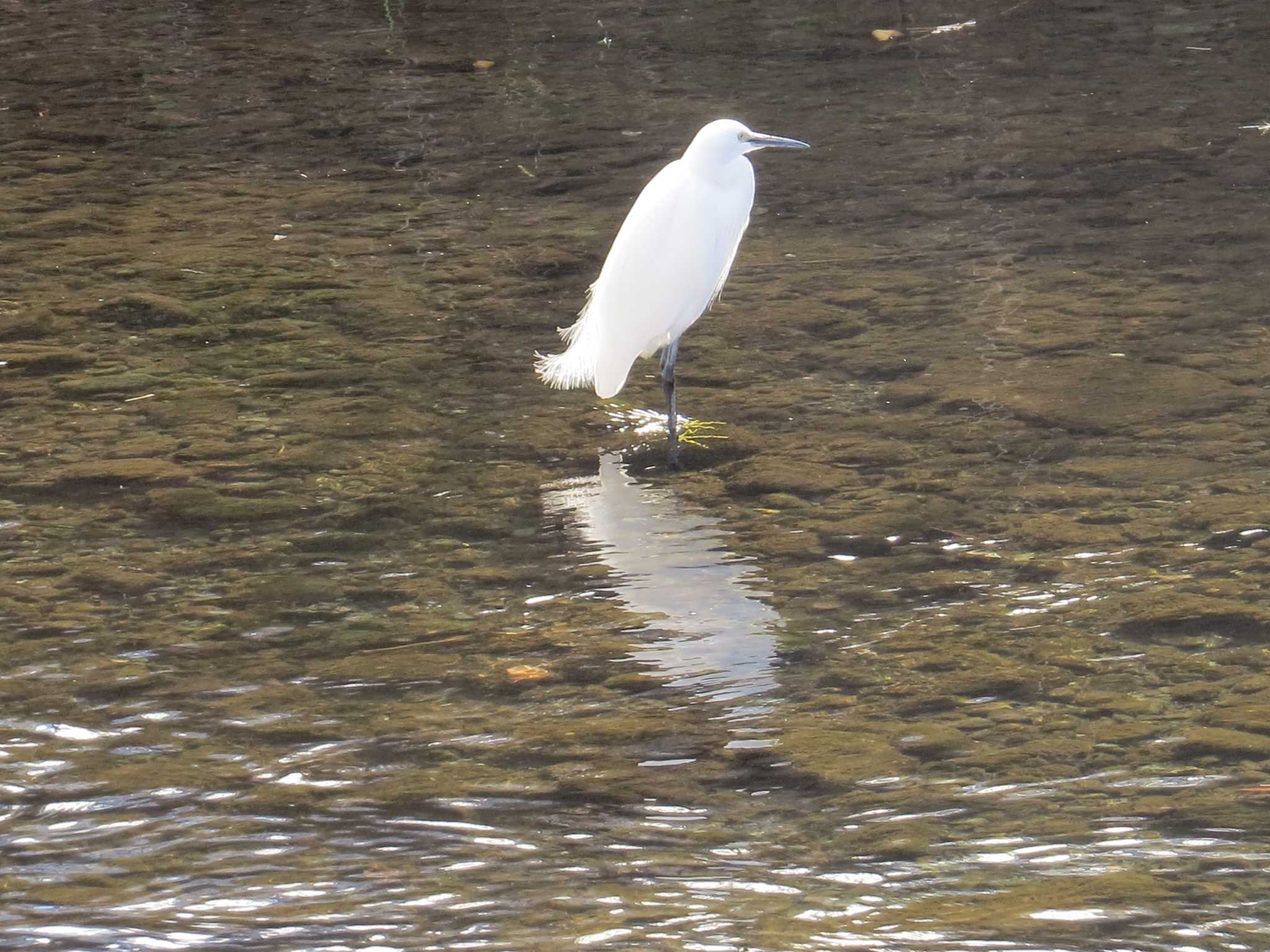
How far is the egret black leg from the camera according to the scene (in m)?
3.84

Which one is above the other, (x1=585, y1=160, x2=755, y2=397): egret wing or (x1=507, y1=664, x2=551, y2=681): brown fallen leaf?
(x1=585, y1=160, x2=755, y2=397): egret wing

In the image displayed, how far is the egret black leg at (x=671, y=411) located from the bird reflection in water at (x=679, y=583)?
0.13m

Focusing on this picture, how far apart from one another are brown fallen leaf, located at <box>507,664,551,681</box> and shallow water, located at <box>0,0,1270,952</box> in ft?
0.03

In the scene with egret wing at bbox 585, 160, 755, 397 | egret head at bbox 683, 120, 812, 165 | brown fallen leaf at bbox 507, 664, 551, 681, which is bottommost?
brown fallen leaf at bbox 507, 664, 551, 681

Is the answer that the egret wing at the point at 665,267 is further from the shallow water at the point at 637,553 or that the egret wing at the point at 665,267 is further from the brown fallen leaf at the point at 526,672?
the brown fallen leaf at the point at 526,672

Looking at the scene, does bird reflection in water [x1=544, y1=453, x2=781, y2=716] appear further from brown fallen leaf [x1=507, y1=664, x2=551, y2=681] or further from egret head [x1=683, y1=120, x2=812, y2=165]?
egret head [x1=683, y1=120, x2=812, y2=165]

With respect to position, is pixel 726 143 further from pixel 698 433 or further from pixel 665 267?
pixel 698 433

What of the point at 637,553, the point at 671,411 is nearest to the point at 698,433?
the point at 671,411

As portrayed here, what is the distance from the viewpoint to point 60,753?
8.22ft

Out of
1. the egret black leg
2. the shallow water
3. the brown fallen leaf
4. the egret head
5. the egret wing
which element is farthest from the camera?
the egret head

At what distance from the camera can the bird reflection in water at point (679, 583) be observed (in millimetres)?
2828

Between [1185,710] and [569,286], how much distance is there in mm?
2902

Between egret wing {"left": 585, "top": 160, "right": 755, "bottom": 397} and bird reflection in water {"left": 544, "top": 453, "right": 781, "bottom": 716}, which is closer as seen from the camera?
bird reflection in water {"left": 544, "top": 453, "right": 781, "bottom": 716}

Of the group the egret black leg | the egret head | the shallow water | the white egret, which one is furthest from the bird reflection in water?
the egret head
